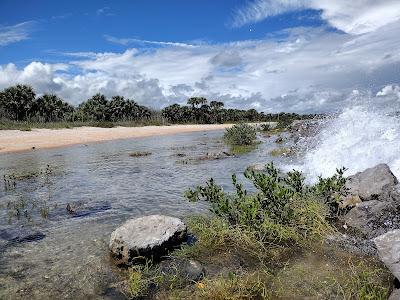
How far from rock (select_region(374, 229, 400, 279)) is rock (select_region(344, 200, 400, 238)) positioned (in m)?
2.48

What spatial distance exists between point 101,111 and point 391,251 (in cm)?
10815

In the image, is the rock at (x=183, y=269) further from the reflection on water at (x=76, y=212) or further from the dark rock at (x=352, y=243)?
the dark rock at (x=352, y=243)

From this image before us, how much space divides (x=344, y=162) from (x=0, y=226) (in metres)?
13.4

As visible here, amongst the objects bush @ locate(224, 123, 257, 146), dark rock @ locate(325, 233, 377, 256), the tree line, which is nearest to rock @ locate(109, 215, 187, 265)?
dark rock @ locate(325, 233, 377, 256)

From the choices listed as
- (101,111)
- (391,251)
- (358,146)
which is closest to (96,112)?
(101,111)

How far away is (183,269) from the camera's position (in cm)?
809

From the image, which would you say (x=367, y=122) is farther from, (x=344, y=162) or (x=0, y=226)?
(x=0, y=226)

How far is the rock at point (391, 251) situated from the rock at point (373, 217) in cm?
248

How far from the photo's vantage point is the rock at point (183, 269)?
7.67 meters

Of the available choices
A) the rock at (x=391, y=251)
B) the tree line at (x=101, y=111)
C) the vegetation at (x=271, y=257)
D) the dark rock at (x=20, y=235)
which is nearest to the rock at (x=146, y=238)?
the vegetation at (x=271, y=257)

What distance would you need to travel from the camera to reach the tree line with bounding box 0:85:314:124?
3425 inches

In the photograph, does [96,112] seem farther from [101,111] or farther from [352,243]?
[352,243]

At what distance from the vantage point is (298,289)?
702 centimetres

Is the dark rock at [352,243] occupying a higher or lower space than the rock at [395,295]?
lower
